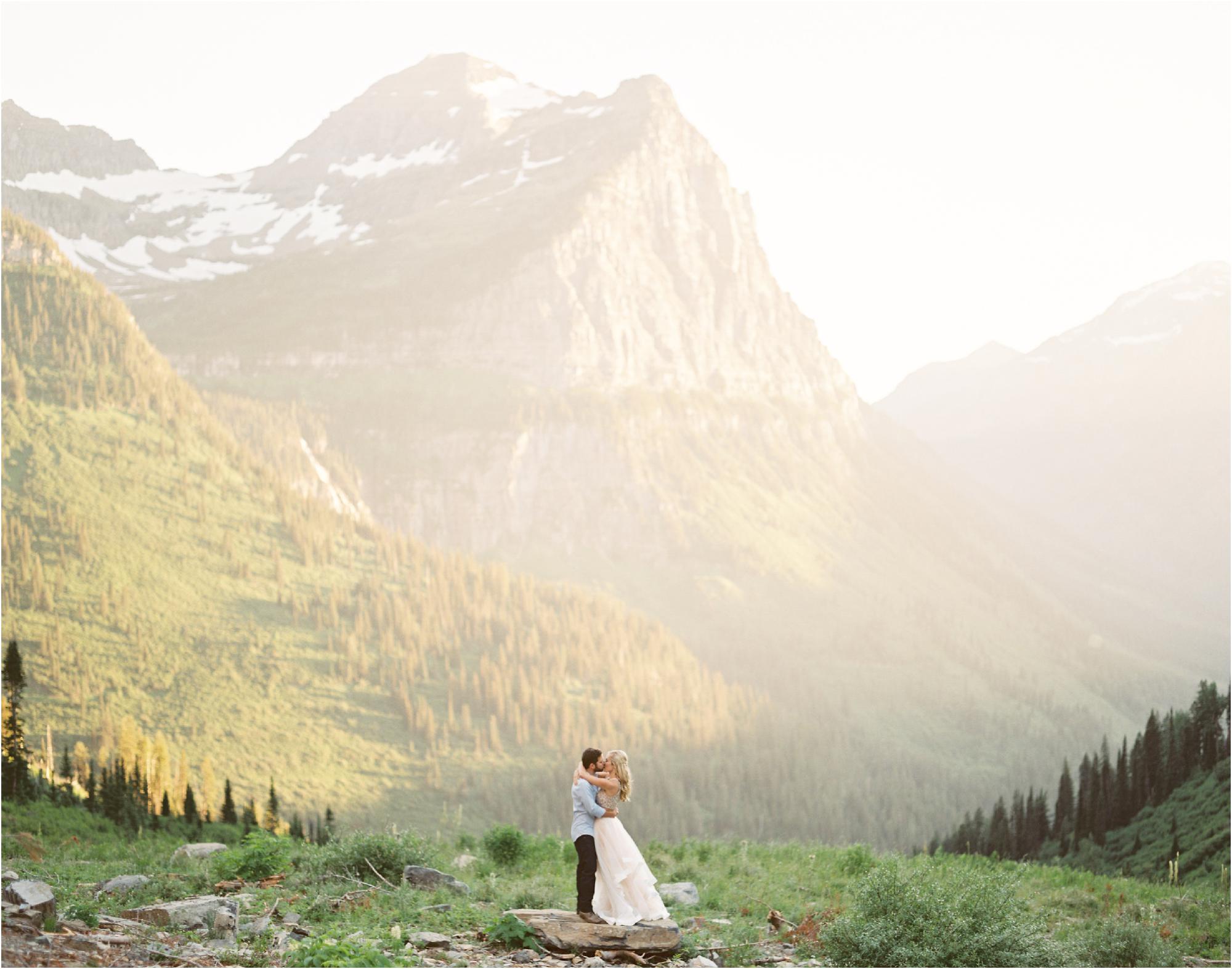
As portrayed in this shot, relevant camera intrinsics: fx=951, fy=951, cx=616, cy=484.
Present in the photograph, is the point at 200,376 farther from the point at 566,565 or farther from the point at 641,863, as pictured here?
the point at 641,863

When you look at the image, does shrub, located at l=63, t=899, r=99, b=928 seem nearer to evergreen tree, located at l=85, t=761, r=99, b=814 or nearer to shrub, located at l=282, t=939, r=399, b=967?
shrub, located at l=282, t=939, r=399, b=967

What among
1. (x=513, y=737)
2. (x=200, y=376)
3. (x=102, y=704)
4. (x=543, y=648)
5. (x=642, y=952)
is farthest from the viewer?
(x=200, y=376)

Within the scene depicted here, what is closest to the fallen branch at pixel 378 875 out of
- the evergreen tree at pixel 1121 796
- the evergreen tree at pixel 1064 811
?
the evergreen tree at pixel 1121 796

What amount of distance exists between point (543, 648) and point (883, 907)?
108 metres

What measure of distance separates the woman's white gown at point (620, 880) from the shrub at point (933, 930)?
119 inches

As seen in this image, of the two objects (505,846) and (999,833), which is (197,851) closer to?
(505,846)

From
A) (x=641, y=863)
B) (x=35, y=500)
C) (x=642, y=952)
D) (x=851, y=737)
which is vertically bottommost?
(x=851, y=737)

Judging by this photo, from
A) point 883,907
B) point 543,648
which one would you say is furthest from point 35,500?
Result: point 883,907

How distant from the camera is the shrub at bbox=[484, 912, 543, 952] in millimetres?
12859

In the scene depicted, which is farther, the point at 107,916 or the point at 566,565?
the point at 566,565

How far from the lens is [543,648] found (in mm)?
120938

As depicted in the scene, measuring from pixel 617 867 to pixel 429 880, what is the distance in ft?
16.7

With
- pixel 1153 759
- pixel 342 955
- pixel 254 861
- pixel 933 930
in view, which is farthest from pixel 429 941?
pixel 1153 759

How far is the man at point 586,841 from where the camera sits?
13.2 meters
